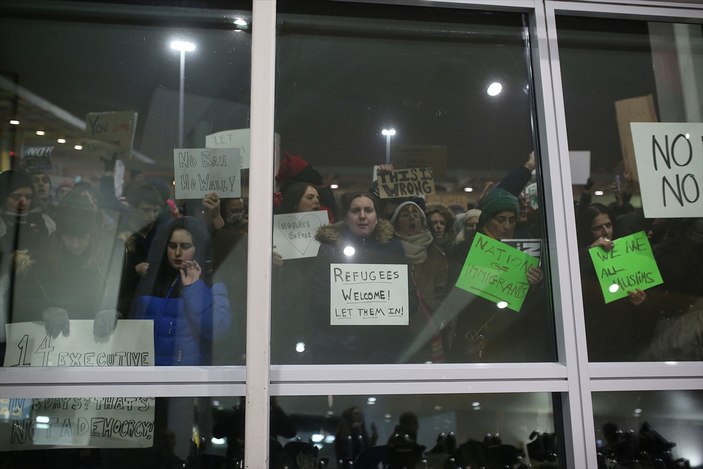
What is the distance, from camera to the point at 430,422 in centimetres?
170

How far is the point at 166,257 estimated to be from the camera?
6.04 ft

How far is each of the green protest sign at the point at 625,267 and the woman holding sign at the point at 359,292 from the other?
2.08 feet

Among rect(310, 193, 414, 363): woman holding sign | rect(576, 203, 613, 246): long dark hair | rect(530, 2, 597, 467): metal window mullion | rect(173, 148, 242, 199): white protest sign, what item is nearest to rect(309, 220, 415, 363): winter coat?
rect(310, 193, 414, 363): woman holding sign

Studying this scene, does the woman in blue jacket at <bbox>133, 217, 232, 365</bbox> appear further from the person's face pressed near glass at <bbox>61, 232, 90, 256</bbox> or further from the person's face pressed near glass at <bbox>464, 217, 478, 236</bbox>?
the person's face pressed near glass at <bbox>464, 217, 478, 236</bbox>

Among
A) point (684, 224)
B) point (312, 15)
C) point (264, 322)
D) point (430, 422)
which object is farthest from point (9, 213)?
point (684, 224)

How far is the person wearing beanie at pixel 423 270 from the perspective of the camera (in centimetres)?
180

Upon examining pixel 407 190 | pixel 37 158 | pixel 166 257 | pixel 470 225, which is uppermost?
pixel 37 158

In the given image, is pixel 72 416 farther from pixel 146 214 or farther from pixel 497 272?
pixel 497 272

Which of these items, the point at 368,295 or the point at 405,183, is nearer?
the point at 368,295

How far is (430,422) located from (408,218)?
2.14ft

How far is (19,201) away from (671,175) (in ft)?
7.08

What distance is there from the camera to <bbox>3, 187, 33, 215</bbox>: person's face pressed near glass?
182cm

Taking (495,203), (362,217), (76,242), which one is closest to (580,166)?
(495,203)

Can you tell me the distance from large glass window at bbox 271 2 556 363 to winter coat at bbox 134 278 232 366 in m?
0.19
